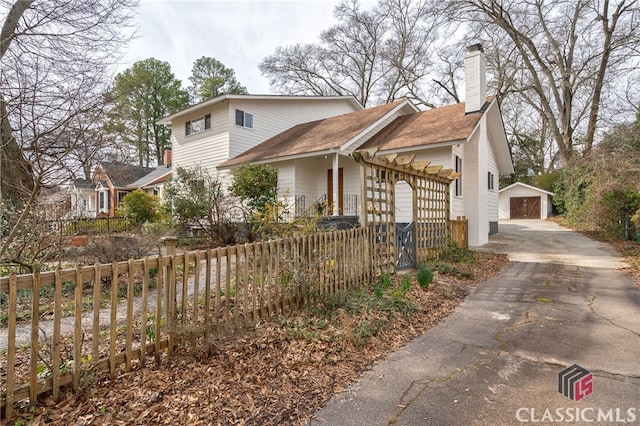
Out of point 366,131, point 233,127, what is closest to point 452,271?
point 366,131

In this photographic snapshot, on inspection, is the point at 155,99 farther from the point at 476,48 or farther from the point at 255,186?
the point at 476,48

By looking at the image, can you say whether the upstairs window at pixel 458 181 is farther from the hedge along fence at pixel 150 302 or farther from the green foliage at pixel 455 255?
the hedge along fence at pixel 150 302

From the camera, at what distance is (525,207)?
31.7 metres

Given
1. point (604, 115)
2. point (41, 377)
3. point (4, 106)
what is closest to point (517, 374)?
point (41, 377)

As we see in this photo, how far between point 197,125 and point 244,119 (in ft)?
10.6

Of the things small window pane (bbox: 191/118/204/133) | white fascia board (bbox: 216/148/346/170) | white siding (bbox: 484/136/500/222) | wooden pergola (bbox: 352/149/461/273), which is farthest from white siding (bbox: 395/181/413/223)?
small window pane (bbox: 191/118/204/133)

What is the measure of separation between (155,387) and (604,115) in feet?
96.8

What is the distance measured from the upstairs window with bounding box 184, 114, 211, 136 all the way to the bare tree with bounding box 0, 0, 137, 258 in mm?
10701

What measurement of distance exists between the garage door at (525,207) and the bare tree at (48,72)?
112ft

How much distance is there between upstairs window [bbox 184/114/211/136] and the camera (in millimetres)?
17625

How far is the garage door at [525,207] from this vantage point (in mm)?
31145

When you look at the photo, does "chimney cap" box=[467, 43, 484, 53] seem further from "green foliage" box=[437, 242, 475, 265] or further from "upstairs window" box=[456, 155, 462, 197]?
"green foliage" box=[437, 242, 475, 265]

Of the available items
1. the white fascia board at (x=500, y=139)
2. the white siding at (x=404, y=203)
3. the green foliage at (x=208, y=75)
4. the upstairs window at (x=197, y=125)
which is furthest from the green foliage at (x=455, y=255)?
the green foliage at (x=208, y=75)

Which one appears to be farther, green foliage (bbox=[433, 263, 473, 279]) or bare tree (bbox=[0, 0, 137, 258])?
green foliage (bbox=[433, 263, 473, 279])
